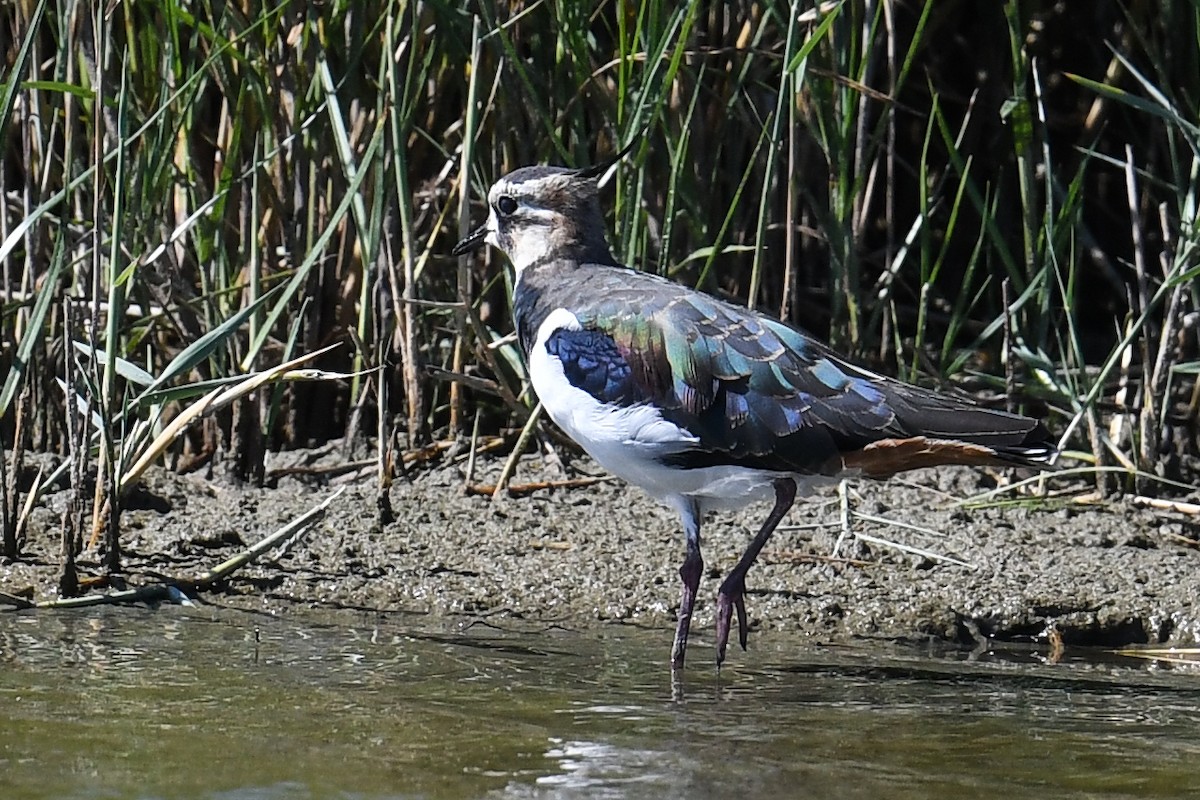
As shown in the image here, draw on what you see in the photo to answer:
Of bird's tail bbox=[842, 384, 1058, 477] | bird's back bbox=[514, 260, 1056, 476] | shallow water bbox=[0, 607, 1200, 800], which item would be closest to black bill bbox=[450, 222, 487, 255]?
bird's back bbox=[514, 260, 1056, 476]

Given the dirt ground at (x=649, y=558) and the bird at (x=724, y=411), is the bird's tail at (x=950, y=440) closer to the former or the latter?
the bird at (x=724, y=411)

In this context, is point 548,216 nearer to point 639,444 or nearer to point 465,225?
point 465,225

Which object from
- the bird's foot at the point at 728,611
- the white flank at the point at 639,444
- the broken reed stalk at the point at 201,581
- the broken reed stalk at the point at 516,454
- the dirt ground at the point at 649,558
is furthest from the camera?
the broken reed stalk at the point at 516,454

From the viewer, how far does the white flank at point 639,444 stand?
15.4ft

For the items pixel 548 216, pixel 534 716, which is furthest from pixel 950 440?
pixel 548 216

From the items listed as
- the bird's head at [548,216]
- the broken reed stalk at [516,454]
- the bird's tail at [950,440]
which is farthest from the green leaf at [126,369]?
the bird's tail at [950,440]

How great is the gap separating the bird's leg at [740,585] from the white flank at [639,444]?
42mm

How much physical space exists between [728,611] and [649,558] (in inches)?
33.5

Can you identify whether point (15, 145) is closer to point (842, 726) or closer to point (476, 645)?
point (476, 645)

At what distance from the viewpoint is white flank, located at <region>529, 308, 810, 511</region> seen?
4.69 metres

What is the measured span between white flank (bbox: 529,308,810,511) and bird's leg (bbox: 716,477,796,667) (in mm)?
42

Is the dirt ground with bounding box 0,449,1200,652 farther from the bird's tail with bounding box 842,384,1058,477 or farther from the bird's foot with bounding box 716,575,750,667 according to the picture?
the bird's tail with bounding box 842,384,1058,477

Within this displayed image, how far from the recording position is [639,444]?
471 centimetres

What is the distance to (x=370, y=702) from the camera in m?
3.97
